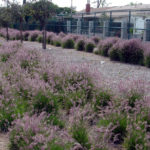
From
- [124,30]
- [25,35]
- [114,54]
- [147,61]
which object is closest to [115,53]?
[114,54]

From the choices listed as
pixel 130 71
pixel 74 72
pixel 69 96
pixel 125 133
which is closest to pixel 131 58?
pixel 130 71

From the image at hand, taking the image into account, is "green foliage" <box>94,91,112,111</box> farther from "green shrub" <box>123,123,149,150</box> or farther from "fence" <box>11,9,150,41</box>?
"fence" <box>11,9,150,41</box>

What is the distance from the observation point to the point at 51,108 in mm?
5246

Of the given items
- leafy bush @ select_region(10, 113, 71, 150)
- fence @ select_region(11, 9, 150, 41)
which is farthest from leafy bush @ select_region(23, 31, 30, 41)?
leafy bush @ select_region(10, 113, 71, 150)

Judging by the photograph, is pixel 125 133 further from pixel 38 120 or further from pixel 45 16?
pixel 45 16

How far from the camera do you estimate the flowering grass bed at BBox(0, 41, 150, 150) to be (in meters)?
3.59

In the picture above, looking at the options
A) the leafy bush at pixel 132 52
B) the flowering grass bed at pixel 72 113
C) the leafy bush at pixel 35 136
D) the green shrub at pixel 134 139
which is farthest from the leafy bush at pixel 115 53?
the leafy bush at pixel 35 136

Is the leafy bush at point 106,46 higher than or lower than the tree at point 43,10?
lower

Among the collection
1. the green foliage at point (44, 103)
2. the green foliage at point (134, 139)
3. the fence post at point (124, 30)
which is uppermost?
the fence post at point (124, 30)

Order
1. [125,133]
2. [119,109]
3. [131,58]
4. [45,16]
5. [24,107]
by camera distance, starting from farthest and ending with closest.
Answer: [45,16]
[131,58]
[24,107]
[119,109]
[125,133]

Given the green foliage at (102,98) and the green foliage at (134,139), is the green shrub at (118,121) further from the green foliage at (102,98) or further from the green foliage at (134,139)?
the green foliage at (102,98)

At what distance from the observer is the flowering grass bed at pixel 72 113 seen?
3.59 m

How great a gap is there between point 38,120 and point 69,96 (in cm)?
183

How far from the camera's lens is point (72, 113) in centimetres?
392
